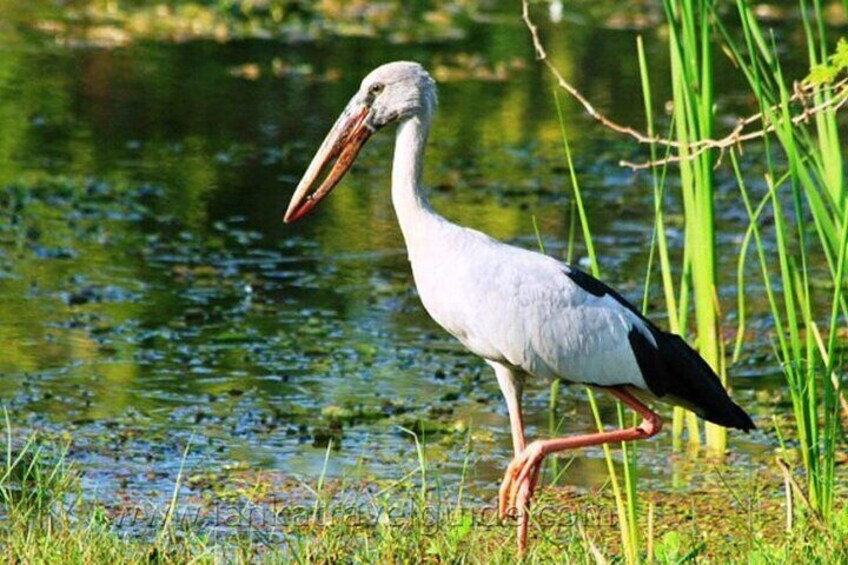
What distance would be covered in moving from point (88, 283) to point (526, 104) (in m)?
5.96

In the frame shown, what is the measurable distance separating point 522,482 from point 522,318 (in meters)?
0.46

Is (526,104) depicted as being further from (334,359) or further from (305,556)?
(305,556)

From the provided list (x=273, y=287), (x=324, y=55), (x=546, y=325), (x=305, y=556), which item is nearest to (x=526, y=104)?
(x=324, y=55)

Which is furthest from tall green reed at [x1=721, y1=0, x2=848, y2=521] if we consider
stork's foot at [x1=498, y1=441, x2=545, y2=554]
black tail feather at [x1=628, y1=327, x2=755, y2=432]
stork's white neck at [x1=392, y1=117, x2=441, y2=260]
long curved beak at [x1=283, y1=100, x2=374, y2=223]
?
long curved beak at [x1=283, y1=100, x2=374, y2=223]

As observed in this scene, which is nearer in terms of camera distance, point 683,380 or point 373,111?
point 683,380

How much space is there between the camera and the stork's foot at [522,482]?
532 cm

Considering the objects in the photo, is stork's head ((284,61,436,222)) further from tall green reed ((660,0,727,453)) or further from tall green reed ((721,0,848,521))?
tall green reed ((721,0,848,521))

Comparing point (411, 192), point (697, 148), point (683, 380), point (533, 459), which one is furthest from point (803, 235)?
point (411, 192)

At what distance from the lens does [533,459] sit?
5324 mm

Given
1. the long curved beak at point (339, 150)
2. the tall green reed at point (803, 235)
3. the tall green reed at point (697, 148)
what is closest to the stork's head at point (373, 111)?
the long curved beak at point (339, 150)

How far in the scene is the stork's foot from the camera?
5.32 meters

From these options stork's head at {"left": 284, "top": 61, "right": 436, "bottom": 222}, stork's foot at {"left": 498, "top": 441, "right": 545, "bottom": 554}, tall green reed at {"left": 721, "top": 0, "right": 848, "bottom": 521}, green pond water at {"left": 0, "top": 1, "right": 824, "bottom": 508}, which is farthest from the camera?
green pond water at {"left": 0, "top": 1, "right": 824, "bottom": 508}

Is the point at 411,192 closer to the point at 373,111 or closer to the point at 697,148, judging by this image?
the point at 373,111

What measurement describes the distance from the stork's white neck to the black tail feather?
0.68 metres
